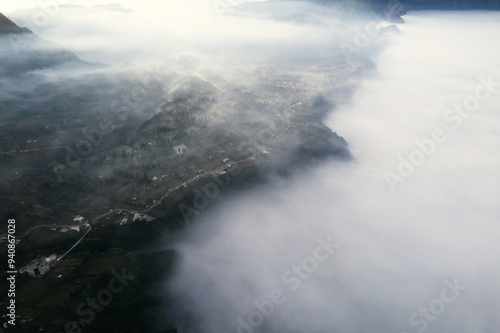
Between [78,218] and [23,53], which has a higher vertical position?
[23,53]

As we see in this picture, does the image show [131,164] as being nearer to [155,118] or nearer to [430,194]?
[155,118]

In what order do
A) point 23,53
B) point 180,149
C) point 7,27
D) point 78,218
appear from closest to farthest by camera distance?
point 78,218 → point 180,149 → point 23,53 → point 7,27

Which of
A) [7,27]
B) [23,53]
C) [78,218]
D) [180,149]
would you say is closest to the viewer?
[78,218]

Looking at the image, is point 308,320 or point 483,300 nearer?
point 308,320

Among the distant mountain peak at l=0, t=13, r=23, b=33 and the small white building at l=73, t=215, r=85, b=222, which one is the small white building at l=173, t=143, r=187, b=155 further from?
the distant mountain peak at l=0, t=13, r=23, b=33

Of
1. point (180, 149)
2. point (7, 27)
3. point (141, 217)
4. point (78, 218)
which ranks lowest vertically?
point (78, 218)

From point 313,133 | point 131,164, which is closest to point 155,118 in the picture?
point 131,164

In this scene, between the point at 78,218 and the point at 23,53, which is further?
the point at 23,53

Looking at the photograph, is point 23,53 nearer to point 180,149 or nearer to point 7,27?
point 7,27

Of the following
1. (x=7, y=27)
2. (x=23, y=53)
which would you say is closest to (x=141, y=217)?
(x=23, y=53)

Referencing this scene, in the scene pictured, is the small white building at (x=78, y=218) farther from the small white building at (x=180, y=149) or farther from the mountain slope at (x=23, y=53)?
the mountain slope at (x=23, y=53)

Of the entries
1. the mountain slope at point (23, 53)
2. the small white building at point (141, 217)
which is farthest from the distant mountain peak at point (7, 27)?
the small white building at point (141, 217)
